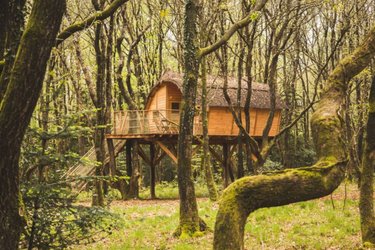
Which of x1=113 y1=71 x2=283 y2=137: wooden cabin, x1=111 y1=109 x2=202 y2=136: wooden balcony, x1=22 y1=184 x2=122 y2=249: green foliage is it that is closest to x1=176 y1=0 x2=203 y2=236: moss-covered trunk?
x1=22 y1=184 x2=122 y2=249: green foliage

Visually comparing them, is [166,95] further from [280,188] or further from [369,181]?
[280,188]

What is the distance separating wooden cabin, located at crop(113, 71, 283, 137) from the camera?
78.5ft

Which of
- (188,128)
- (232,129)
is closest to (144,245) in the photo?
(188,128)

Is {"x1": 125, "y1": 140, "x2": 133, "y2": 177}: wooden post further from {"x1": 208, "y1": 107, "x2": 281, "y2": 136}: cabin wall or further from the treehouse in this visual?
{"x1": 208, "y1": 107, "x2": 281, "y2": 136}: cabin wall

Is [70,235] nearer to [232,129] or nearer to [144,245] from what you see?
[144,245]

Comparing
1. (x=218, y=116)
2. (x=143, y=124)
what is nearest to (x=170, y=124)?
(x=143, y=124)

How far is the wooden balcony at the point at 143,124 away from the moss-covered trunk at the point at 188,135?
38.6ft

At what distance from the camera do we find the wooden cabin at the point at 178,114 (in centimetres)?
2392

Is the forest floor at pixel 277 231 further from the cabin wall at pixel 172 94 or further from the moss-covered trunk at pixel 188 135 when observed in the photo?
the cabin wall at pixel 172 94

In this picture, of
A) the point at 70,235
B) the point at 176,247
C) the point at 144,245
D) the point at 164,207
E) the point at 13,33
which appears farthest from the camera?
the point at 164,207

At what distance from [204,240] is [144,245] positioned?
1649 millimetres

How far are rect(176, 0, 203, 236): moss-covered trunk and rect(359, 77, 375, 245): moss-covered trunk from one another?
452cm

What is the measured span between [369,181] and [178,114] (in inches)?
714

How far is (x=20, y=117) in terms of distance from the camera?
4746 mm
